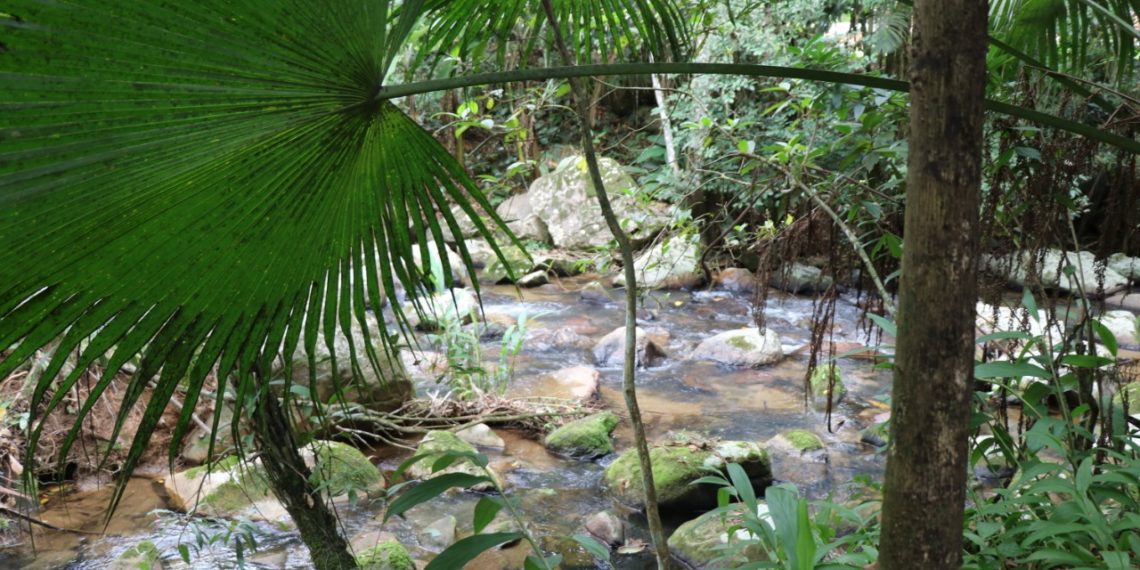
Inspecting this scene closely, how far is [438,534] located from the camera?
3170 mm

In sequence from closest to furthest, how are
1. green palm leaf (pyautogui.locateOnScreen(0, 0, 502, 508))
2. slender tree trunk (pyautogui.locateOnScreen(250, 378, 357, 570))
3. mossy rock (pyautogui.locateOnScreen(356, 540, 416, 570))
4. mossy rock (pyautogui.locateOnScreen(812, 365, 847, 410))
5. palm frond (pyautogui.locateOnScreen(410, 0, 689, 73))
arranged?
green palm leaf (pyautogui.locateOnScreen(0, 0, 502, 508)) < palm frond (pyautogui.locateOnScreen(410, 0, 689, 73)) < slender tree trunk (pyautogui.locateOnScreen(250, 378, 357, 570)) < mossy rock (pyautogui.locateOnScreen(356, 540, 416, 570)) < mossy rock (pyautogui.locateOnScreen(812, 365, 847, 410))

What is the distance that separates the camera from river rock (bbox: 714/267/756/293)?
301 inches

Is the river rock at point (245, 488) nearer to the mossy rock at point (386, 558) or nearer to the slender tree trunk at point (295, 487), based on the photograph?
the mossy rock at point (386, 558)

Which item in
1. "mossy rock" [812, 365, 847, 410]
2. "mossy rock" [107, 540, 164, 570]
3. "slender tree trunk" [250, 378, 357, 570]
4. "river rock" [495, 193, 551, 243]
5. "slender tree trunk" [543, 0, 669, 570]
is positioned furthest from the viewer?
"river rock" [495, 193, 551, 243]

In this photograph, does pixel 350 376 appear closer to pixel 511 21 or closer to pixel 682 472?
pixel 682 472

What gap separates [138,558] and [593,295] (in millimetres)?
5030

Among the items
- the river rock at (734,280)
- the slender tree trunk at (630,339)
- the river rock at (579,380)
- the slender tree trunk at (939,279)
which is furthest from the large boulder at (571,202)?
the slender tree trunk at (939,279)

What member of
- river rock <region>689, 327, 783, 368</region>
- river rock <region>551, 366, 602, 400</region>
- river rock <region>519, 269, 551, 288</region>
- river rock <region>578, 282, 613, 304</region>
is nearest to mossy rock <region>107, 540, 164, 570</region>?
river rock <region>551, 366, 602, 400</region>

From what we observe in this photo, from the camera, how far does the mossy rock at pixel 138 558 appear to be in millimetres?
2771

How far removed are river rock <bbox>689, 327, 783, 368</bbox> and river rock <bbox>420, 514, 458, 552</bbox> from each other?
2.66 meters

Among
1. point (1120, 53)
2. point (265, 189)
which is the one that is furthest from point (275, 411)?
point (1120, 53)

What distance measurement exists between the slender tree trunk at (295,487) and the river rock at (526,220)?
24.8 feet

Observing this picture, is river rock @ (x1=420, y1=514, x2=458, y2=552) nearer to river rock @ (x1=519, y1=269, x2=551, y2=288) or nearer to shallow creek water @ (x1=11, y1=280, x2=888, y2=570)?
shallow creek water @ (x1=11, y1=280, x2=888, y2=570)

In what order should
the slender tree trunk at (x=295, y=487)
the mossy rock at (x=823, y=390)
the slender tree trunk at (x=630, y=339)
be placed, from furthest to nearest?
1. the mossy rock at (x=823, y=390)
2. the slender tree trunk at (x=295, y=487)
3. the slender tree trunk at (x=630, y=339)
